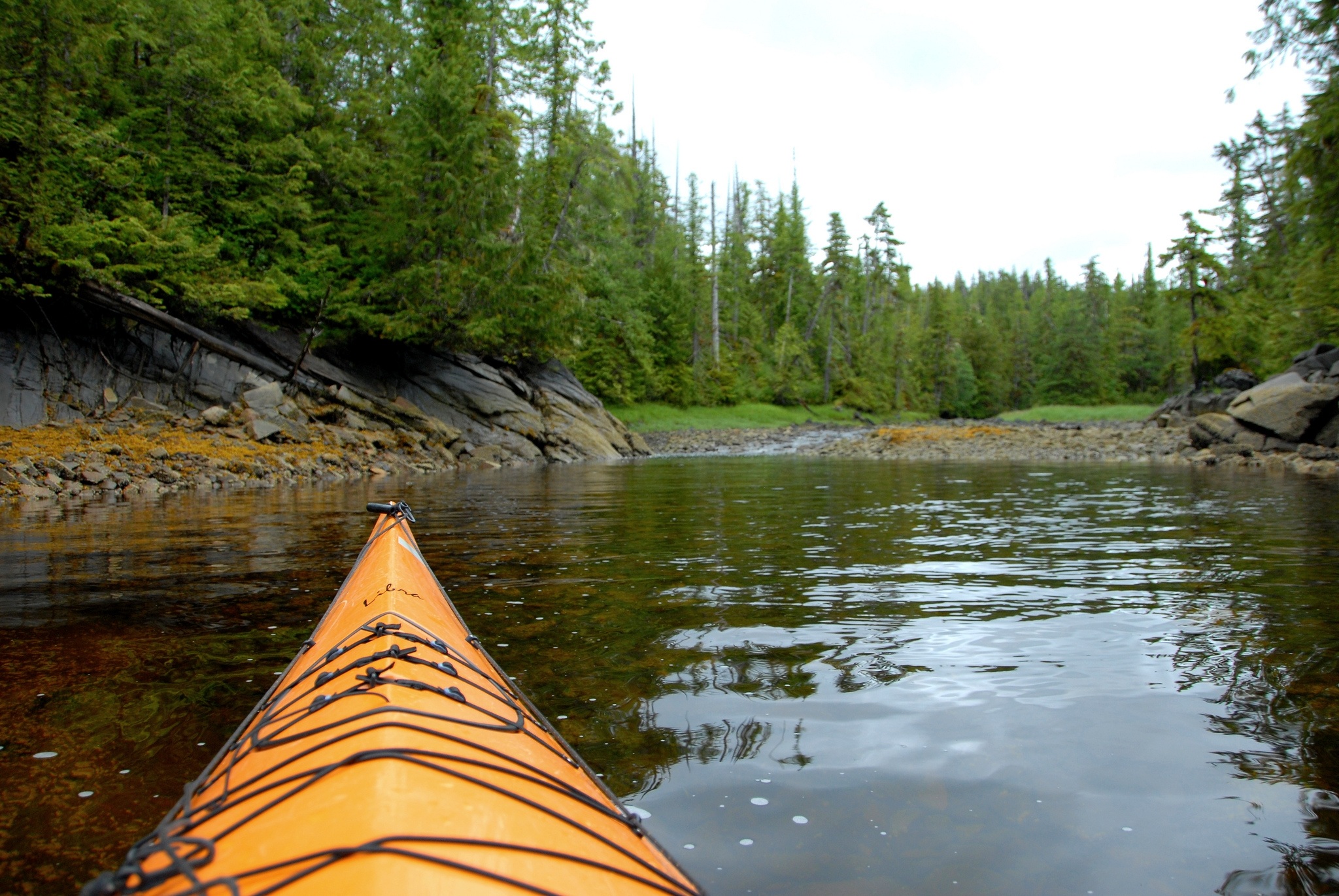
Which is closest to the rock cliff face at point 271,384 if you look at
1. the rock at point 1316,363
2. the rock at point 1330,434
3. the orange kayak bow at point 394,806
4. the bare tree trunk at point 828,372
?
the orange kayak bow at point 394,806

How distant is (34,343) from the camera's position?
14.8 m

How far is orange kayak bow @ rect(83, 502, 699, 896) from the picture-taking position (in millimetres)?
1396

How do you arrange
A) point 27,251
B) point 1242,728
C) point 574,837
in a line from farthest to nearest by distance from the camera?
point 27,251 < point 1242,728 < point 574,837

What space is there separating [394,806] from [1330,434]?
73.4 ft

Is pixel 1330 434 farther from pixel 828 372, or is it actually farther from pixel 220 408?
pixel 828 372

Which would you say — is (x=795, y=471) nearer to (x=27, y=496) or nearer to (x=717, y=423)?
(x=27, y=496)

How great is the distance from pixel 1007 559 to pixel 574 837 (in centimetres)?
631

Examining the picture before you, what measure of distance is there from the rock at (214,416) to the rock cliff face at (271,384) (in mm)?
36

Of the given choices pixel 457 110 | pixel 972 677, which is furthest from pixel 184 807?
pixel 457 110

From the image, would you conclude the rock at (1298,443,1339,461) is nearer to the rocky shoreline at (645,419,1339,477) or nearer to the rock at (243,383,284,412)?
the rocky shoreline at (645,419,1339,477)

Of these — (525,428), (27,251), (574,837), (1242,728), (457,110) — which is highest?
(457,110)

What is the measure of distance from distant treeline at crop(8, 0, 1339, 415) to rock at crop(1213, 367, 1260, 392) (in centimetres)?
149

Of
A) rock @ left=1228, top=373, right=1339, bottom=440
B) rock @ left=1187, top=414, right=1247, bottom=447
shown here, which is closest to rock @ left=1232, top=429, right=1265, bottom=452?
rock @ left=1187, top=414, right=1247, bottom=447

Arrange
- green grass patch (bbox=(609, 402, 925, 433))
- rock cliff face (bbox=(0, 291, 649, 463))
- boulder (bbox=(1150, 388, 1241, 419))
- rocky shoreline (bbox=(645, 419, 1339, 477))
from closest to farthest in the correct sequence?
rock cliff face (bbox=(0, 291, 649, 463))
rocky shoreline (bbox=(645, 419, 1339, 477))
boulder (bbox=(1150, 388, 1241, 419))
green grass patch (bbox=(609, 402, 925, 433))
